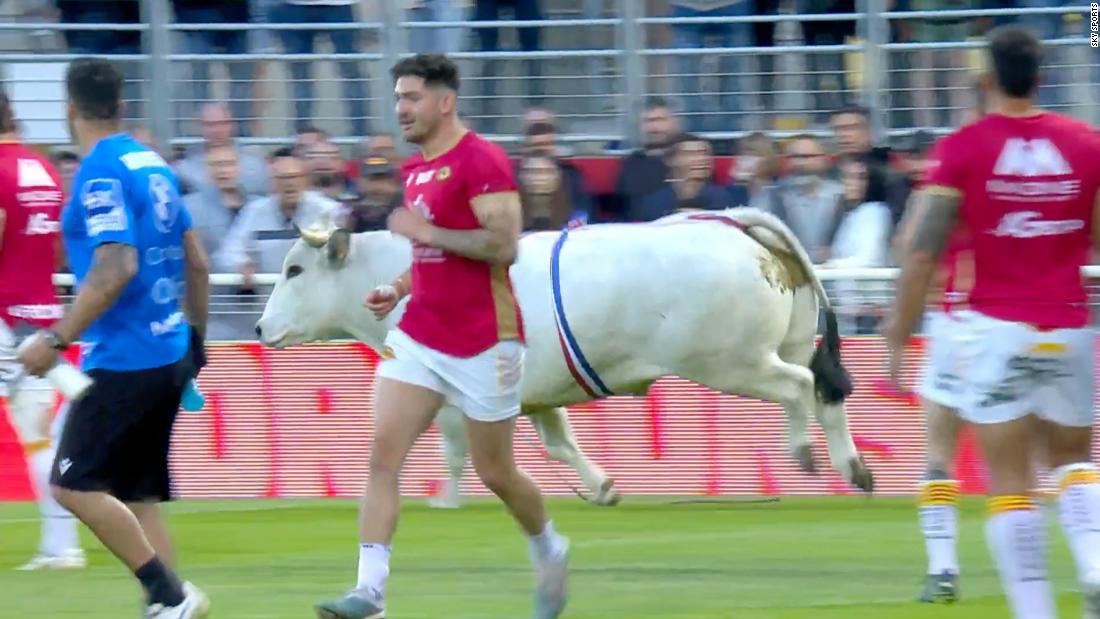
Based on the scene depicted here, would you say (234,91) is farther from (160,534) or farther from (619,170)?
(160,534)

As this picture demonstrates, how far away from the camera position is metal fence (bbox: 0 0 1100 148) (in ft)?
Answer: 53.5

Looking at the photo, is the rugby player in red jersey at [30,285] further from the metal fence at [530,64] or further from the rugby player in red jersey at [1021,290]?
the metal fence at [530,64]

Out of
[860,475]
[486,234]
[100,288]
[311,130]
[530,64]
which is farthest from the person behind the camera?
[530,64]

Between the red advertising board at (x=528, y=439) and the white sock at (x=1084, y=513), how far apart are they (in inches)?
253

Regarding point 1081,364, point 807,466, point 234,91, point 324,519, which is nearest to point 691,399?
point 807,466

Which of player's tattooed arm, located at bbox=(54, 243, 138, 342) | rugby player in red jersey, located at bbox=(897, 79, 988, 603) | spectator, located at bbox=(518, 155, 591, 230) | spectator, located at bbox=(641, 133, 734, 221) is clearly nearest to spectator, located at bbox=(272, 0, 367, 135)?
spectator, located at bbox=(518, 155, 591, 230)

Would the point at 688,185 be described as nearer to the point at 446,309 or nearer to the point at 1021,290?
the point at 446,309

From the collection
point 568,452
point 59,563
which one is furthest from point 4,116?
point 568,452

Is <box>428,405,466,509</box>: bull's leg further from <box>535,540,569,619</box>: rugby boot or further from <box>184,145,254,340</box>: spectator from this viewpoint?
<box>535,540,569,619</box>: rugby boot

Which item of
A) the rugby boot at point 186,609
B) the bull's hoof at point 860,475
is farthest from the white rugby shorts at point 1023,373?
the bull's hoof at point 860,475

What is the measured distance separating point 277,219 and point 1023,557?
853 centimetres

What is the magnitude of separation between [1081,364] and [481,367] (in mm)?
2115

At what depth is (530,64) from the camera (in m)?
16.8

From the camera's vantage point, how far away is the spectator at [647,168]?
1497cm
